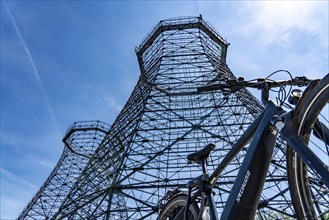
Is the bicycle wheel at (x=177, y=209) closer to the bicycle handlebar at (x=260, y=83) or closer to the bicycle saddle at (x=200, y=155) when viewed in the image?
the bicycle saddle at (x=200, y=155)

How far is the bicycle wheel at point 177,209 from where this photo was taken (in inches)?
146

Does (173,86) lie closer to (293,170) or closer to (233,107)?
(233,107)

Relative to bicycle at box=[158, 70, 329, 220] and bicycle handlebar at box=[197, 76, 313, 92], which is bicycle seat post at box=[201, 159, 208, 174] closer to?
bicycle at box=[158, 70, 329, 220]

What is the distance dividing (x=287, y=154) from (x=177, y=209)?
2049mm

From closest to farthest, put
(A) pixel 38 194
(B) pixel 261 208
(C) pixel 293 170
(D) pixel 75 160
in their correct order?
1. (C) pixel 293 170
2. (B) pixel 261 208
3. (A) pixel 38 194
4. (D) pixel 75 160

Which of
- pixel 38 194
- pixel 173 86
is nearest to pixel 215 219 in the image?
pixel 173 86

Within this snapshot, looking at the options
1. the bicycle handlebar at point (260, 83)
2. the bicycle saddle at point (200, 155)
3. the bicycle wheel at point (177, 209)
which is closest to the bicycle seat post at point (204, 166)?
the bicycle saddle at point (200, 155)

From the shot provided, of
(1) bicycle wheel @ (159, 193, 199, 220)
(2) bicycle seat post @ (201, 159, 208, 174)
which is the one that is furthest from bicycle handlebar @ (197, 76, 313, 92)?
(1) bicycle wheel @ (159, 193, 199, 220)

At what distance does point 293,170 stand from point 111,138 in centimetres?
1160

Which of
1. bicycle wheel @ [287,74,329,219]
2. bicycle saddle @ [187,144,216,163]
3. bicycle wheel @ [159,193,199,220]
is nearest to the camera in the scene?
bicycle wheel @ [287,74,329,219]

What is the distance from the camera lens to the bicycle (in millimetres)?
2293

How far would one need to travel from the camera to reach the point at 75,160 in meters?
22.9

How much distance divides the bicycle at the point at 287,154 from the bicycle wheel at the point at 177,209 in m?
0.03

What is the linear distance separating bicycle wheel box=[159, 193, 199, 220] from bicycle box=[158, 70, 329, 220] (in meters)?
0.03
